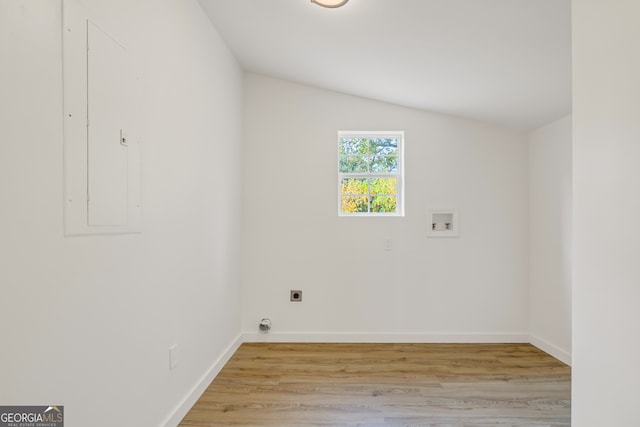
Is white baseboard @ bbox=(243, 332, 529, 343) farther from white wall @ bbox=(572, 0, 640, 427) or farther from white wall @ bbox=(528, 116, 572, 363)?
white wall @ bbox=(572, 0, 640, 427)

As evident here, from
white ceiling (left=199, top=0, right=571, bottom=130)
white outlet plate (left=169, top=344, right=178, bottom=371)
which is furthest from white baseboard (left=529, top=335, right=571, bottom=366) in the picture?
white outlet plate (left=169, top=344, right=178, bottom=371)

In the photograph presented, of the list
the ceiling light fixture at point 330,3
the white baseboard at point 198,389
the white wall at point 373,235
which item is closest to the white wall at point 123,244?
the white baseboard at point 198,389

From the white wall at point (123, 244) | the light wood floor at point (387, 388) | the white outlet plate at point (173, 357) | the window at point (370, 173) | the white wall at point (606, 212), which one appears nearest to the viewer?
the white wall at point (123, 244)

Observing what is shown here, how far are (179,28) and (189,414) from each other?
2335 mm

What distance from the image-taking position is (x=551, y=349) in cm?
302

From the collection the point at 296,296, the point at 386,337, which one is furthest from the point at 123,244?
the point at 386,337

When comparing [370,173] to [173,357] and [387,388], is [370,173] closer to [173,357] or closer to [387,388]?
[387,388]

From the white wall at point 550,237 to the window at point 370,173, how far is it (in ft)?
4.25

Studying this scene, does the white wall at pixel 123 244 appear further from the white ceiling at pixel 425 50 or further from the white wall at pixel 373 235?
the white wall at pixel 373 235

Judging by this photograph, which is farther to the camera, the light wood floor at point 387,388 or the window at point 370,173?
the window at point 370,173

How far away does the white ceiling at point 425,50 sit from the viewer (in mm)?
1921

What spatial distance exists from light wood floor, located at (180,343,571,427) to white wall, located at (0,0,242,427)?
33 cm

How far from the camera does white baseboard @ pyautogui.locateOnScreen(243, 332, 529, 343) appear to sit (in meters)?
3.36

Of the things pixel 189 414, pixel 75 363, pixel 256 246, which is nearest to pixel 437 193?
pixel 256 246
